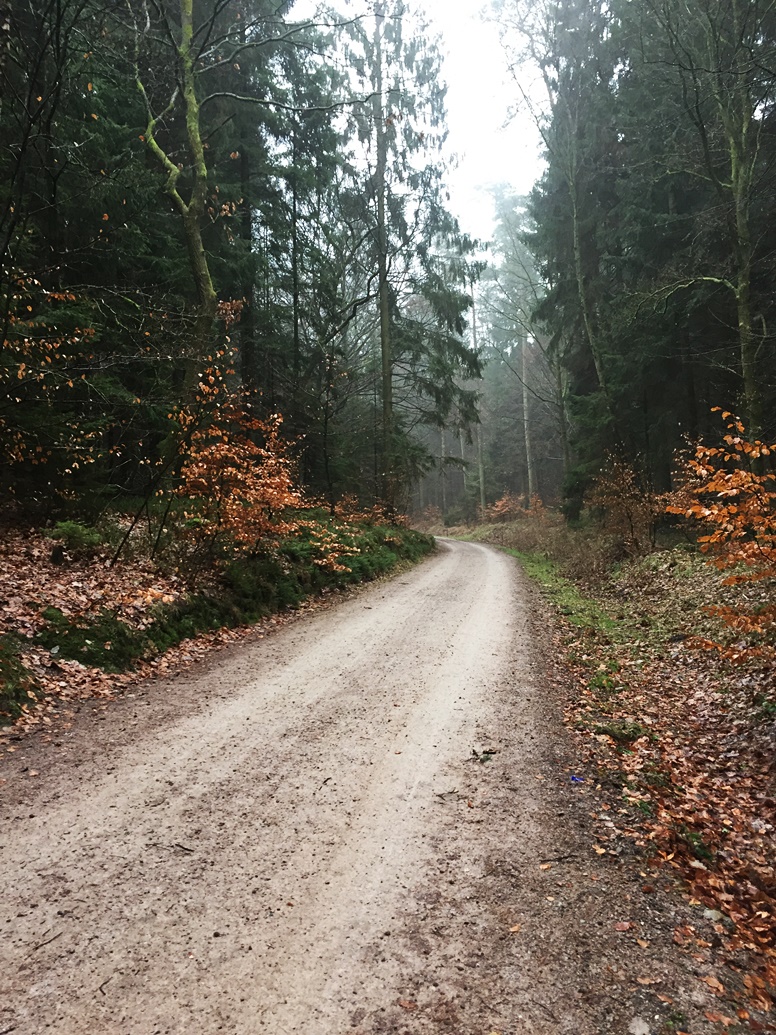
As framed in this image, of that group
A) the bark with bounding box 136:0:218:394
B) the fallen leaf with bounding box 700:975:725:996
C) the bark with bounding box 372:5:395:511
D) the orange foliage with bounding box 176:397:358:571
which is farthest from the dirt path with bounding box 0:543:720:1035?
the bark with bounding box 372:5:395:511

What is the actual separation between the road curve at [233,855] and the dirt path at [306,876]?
13mm

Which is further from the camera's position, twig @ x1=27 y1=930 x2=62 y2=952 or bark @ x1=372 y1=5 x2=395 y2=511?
bark @ x1=372 y1=5 x2=395 y2=511

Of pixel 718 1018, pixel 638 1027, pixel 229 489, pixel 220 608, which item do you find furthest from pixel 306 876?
pixel 229 489

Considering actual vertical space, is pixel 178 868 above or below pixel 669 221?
below

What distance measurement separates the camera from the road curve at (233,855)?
2.33m

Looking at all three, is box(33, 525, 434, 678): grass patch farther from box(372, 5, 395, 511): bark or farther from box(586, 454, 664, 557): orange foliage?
box(586, 454, 664, 557): orange foliage

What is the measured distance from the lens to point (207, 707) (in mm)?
5469

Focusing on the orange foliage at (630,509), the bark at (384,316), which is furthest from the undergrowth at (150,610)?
the orange foliage at (630,509)

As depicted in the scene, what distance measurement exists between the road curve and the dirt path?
1 cm

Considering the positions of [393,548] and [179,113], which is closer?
[179,113]

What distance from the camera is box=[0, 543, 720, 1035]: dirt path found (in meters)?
2.32

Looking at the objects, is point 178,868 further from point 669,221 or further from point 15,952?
point 669,221

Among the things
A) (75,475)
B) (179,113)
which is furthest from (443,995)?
(179,113)

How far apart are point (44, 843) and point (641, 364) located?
18134 mm
